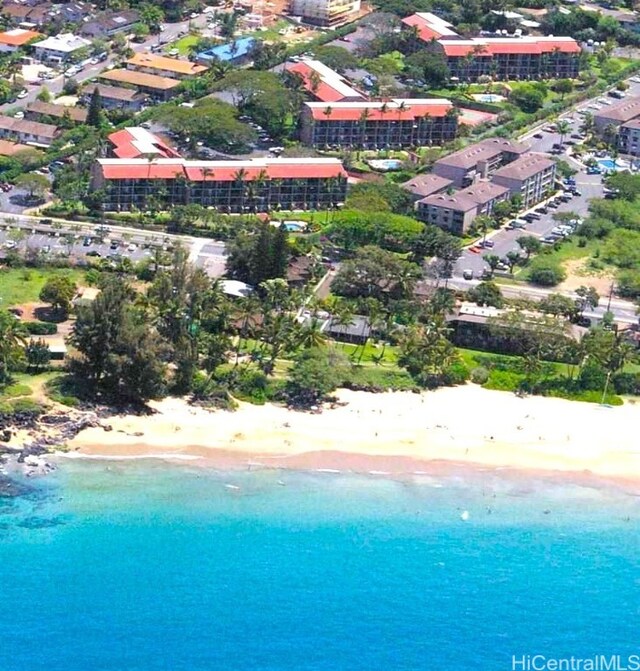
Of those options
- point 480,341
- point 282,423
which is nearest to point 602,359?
point 480,341

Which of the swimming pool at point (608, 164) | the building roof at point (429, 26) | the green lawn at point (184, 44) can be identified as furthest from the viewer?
the building roof at point (429, 26)

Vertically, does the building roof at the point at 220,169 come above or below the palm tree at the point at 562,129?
above

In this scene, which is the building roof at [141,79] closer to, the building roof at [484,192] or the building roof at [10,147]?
the building roof at [10,147]

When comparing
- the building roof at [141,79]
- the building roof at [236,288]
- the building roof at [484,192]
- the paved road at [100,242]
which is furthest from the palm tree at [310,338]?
the building roof at [141,79]

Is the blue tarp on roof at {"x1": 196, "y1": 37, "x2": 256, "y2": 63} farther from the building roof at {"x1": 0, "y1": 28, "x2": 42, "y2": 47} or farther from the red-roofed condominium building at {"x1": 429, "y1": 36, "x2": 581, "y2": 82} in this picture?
the red-roofed condominium building at {"x1": 429, "y1": 36, "x2": 581, "y2": 82}

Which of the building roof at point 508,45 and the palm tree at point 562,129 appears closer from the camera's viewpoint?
the palm tree at point 562,129
